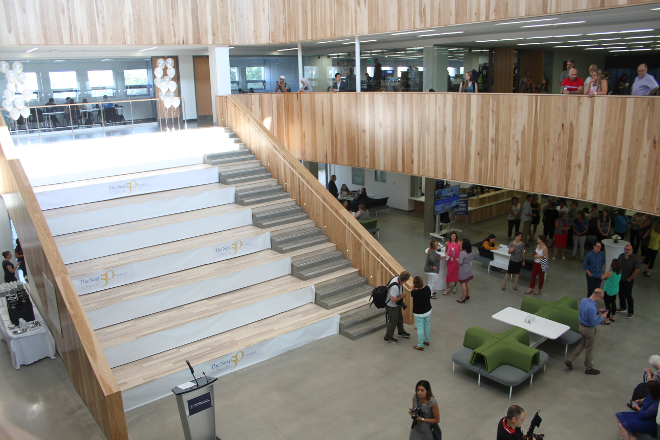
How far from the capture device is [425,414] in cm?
648

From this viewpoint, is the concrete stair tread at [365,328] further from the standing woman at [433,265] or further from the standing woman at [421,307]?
the standing woman at [433,265]

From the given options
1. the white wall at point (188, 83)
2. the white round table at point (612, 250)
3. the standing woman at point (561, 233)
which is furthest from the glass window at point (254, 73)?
the white round table at point (612, 250)

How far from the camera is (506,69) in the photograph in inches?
722

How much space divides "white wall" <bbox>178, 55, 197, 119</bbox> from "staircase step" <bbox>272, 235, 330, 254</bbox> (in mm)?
10529

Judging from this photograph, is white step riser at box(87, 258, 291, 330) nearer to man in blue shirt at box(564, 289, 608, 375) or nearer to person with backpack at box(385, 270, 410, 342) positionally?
person with backpack at box(385, 270, 410, 342)

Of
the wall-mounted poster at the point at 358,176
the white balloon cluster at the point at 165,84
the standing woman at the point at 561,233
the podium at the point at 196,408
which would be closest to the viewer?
the podium at the point at 196,408

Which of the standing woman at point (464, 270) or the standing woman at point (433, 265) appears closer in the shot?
the standing woman at point (433, 265)

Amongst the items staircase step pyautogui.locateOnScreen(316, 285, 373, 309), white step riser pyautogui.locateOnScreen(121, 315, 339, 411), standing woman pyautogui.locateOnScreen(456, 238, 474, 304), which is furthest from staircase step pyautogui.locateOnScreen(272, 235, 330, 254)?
standing woman pyautogui.locateOnScreen(456, 238, 474, 304)

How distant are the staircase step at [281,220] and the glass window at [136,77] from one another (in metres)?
11.1

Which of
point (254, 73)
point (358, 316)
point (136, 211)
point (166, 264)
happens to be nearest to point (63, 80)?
point (254, 73)

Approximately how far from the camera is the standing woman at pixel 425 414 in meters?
6.46

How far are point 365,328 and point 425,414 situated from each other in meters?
4.32

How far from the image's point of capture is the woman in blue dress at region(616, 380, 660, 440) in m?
6.95

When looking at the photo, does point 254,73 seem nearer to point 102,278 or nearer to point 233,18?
point 233,18
